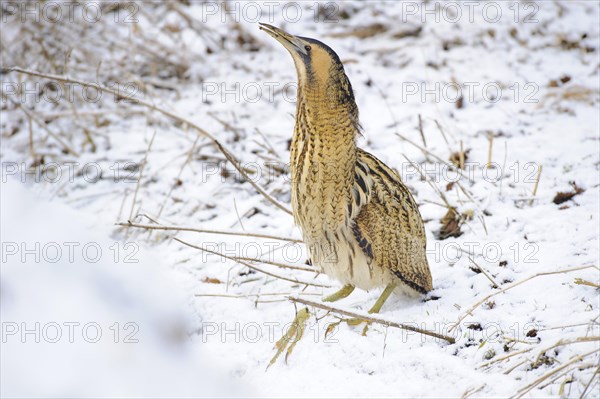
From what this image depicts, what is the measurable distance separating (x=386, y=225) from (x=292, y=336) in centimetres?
80

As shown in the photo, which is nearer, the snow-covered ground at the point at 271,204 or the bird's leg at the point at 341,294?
the snow-covered ground at the point at 271,204

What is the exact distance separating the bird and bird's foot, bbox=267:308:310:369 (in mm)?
290

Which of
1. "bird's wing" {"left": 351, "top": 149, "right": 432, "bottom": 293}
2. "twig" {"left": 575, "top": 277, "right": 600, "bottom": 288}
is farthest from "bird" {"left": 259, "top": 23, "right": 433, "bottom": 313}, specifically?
"twig" {"left": 575, "top": 277, "right": 600, "bottom": 288}

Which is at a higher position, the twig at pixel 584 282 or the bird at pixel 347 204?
the bird at pixel 347 204

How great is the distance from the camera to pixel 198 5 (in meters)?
8.50

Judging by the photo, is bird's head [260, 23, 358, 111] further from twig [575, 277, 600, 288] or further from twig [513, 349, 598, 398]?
twig [513, 349, 598, 398]

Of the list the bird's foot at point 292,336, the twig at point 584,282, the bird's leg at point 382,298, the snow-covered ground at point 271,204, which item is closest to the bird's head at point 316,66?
the snow-covered ground at point 271,204

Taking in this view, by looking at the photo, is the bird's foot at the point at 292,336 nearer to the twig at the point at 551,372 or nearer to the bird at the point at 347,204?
the bird at the point at 347,204

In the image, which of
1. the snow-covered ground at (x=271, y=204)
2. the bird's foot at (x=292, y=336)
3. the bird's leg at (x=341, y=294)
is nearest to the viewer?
the snow-covered ground at (x=271, y=204)

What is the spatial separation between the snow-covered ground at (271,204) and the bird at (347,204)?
254 millimetres

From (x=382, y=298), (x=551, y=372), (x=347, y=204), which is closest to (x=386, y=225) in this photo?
(x=347, y=204)

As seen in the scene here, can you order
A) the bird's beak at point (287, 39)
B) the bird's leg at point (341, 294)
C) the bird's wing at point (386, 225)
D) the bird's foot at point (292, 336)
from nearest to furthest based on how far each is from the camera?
the bird's beak at point (287, 39) → the bird's foot at point (292, 336) → the bird's wing at point (386, 225) → the bird's leg at point (341, 294)

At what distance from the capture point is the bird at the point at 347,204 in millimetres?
3754

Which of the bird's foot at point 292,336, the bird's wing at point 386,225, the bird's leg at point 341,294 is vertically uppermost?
the bird's wing at point 386,225
